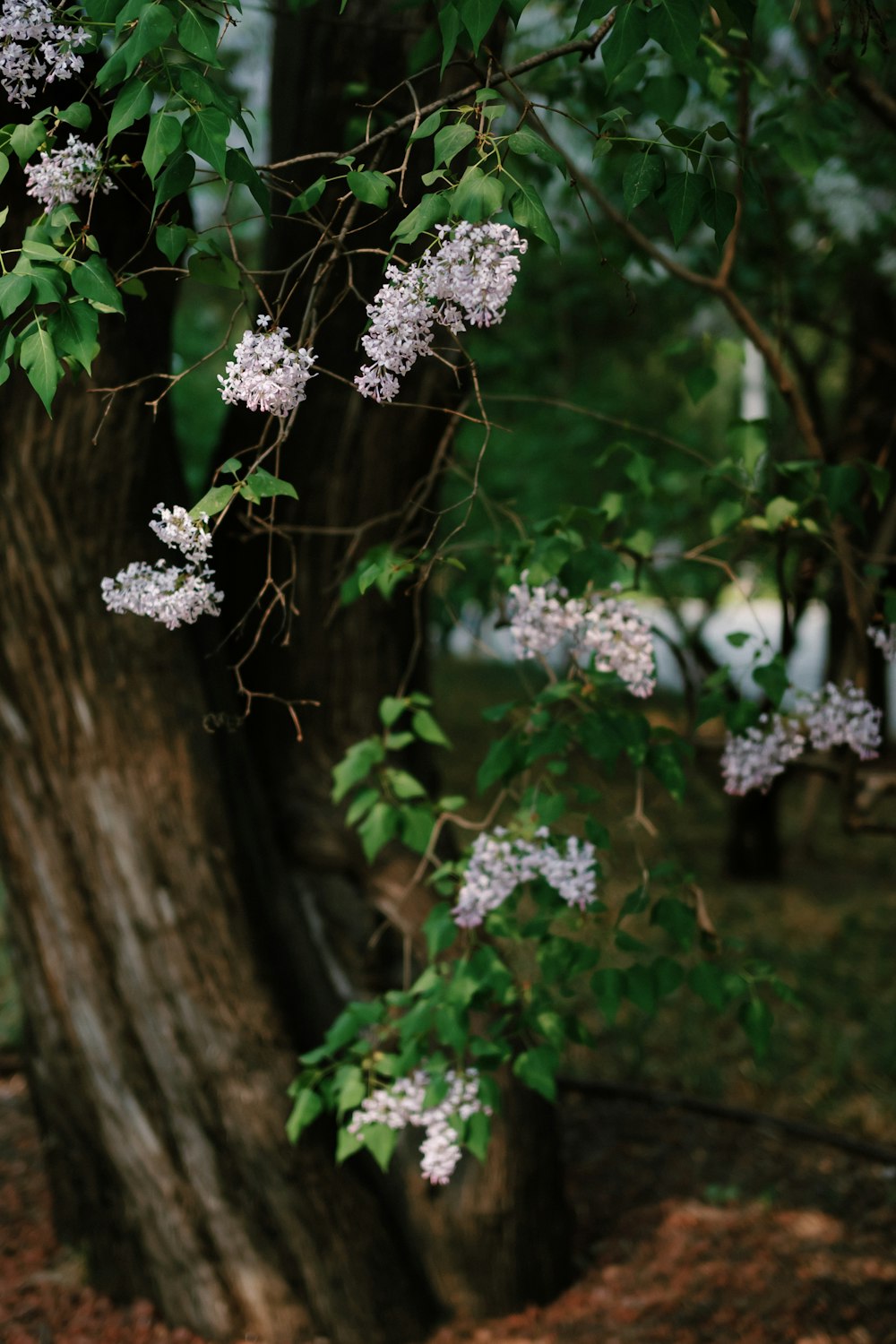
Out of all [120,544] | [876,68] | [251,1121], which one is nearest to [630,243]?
[876,68]

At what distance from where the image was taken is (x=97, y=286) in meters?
1.52

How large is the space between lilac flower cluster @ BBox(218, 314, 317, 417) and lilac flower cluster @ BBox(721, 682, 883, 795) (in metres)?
A: 1.23

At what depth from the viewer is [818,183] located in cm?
616

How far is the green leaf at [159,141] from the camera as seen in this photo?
4.57ft

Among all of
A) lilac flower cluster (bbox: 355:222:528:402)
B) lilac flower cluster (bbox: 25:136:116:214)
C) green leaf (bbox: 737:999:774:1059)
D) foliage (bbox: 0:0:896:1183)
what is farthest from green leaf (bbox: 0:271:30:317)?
green leaf (bbox: 737:999:774:1059)

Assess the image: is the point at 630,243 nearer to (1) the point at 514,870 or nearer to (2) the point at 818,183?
(1) the point at 514,870

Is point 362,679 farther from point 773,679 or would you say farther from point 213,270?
point 213,270

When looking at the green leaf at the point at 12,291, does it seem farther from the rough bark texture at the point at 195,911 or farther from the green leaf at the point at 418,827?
the green leaf at the point at 418,827

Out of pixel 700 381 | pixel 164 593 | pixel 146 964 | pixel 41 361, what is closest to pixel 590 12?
pixel 41 361

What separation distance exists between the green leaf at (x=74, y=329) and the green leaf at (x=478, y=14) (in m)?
0.59

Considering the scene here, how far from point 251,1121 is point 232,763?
837mm

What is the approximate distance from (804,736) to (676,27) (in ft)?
4.50

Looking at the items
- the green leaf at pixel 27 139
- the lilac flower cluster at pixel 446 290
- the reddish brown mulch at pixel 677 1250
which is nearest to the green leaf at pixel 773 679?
the lilac flower cluster at pixel 446 290

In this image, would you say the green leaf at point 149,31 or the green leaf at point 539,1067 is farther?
the green leaf at point 539,1067
